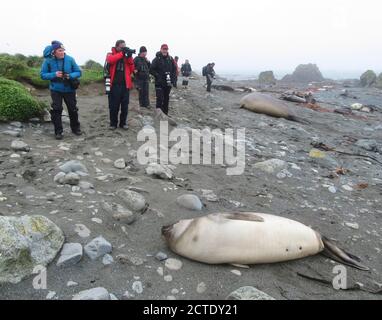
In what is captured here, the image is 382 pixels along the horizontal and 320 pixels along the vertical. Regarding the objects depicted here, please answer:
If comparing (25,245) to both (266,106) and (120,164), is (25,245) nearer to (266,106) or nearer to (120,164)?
(120,164)

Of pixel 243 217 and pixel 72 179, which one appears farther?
pixel 72 179

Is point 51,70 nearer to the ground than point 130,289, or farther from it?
farther from it

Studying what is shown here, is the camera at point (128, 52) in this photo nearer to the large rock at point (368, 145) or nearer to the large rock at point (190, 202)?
the large rock at point (190, 202)

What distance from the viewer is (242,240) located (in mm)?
3738

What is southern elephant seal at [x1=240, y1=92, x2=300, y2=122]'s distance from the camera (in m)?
12.6

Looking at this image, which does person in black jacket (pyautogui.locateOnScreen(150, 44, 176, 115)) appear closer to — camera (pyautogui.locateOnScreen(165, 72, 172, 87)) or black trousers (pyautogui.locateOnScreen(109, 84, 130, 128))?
camera (pyautogui.locateOnScreen(165, 72, 172, 87))

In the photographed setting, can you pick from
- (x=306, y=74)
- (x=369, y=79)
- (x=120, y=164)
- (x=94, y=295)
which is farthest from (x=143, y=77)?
(x=306, y=74)

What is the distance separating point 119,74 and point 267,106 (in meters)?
6.84

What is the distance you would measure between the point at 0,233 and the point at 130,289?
3.75ft

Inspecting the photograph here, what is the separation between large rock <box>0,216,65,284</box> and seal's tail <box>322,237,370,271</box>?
2.70m

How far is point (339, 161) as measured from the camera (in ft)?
26.7

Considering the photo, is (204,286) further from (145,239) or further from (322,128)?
(322,128)

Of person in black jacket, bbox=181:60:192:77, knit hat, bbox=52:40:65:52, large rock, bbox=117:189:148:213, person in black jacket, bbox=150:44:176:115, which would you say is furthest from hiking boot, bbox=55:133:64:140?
person in black jacket, bbox=181:60:192:77
